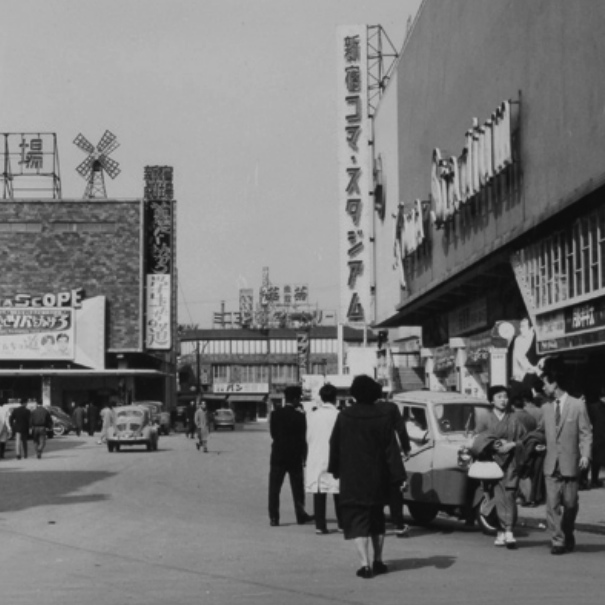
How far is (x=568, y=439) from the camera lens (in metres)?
13.1

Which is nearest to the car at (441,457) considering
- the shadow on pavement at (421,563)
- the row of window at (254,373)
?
the shadow on pavement at (421,563)

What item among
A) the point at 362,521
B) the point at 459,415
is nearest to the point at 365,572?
the point at 362,521

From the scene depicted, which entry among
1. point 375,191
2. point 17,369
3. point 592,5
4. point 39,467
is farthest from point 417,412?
point 17,369

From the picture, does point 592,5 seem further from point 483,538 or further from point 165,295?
point 165,295

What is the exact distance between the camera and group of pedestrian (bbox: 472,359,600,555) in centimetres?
1304

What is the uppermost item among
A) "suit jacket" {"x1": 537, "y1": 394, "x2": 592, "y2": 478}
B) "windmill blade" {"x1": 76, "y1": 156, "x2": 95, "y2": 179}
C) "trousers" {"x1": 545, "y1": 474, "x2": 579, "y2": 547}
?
"windmill blade" {"x1": 76, "y1": 156, "x2": 95, "y2": 179}

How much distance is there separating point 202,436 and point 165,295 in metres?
43.8

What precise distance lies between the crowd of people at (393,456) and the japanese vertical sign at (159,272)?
69.4m

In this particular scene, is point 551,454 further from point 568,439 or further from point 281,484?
point 281,484

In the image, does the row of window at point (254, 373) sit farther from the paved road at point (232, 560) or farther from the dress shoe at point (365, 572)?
the dress shoe at point (365, 572)

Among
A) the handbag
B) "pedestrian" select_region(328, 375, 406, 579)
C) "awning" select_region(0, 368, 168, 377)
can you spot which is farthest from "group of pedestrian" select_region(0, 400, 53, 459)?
"awning" select_region(0, 368, 168, 377)

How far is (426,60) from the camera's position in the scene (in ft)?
143

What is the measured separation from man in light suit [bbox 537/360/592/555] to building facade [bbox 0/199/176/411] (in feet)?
239

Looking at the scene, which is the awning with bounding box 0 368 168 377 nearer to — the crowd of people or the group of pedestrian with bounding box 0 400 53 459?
the group of pedestrian with bounding box 0 400 53 459
